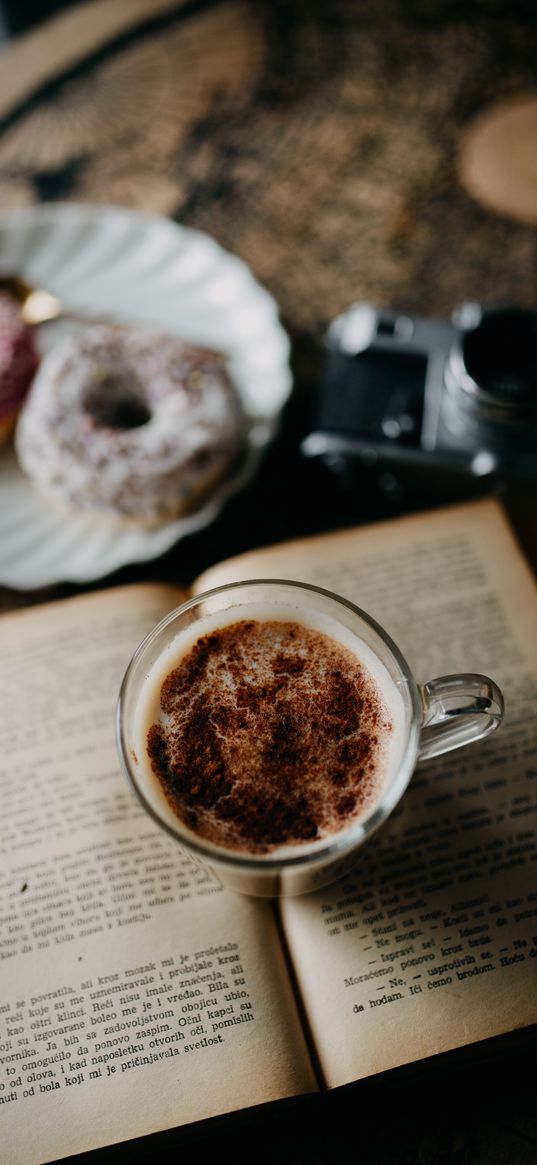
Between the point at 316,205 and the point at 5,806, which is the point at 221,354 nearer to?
the point at 316,205

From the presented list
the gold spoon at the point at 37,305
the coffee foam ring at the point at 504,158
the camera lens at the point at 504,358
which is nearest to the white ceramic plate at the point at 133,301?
the gold spoon at the point at 37,305

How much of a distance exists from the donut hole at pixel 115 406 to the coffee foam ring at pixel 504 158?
19.2 inches

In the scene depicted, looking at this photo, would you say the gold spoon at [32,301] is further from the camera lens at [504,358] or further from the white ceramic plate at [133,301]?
the camera lens at [504,358]

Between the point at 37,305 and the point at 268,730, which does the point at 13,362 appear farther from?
the point at 268,730

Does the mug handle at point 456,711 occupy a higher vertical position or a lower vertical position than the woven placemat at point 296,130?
lower

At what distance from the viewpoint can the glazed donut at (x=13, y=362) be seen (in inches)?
37.3

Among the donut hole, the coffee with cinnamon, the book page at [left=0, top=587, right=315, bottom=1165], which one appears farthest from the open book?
the donut hole

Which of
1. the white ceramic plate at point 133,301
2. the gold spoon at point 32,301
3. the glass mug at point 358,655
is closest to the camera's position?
the glass mug at point 358,655

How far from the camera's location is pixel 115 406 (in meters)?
0.95

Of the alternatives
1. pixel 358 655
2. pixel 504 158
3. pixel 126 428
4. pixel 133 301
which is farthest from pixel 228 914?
pixel 504 158

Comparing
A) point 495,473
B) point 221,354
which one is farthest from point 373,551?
point 221,354

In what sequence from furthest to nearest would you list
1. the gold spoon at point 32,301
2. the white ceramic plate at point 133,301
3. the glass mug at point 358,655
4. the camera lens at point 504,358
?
1. the gold spoon at point 32,301
2. the white ceramic plate at point 133,301
3. the camera lens at point 504,358
4. the glass mug at point 358,655

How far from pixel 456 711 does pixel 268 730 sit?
139 millimetres

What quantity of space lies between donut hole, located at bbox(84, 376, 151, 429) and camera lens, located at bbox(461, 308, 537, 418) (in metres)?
0.34
